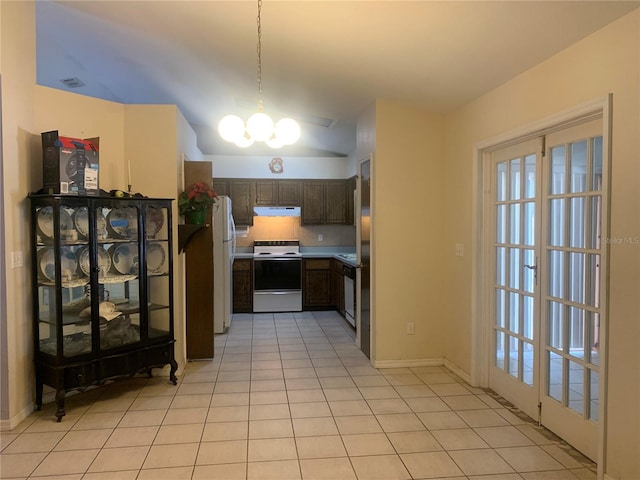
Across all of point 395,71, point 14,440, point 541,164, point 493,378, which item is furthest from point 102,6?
point 493,378

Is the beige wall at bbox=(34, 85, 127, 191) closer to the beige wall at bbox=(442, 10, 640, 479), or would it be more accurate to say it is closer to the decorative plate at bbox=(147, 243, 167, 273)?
the decorative plate at bbox=(147, 243, 167, 273)

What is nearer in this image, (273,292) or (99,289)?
(99,289)

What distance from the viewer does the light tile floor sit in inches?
93.0

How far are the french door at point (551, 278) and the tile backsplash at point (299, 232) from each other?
3955 mm

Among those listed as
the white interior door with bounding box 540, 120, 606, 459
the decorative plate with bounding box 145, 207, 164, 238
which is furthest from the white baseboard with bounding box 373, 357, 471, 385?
the decorative plate with bounding box 145, 207, 164, 238

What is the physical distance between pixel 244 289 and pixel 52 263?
11.6 ft

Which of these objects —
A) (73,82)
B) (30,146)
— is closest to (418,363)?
(30,146)

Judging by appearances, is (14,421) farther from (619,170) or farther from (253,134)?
(619,170)

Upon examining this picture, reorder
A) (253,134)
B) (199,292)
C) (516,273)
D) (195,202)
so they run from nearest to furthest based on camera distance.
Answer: (253,134)
(516,273)
(195,202)
(199,292)

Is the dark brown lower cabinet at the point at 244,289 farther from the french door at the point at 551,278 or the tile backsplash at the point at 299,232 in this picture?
the french door at the point at 551,278

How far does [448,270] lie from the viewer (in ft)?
13.1

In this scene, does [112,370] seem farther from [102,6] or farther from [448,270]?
[448,270]

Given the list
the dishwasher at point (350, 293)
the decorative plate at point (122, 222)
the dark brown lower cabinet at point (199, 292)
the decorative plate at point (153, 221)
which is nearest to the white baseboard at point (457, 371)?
the dishwasher at point (350, 293)

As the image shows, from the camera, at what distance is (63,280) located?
3113 mm
